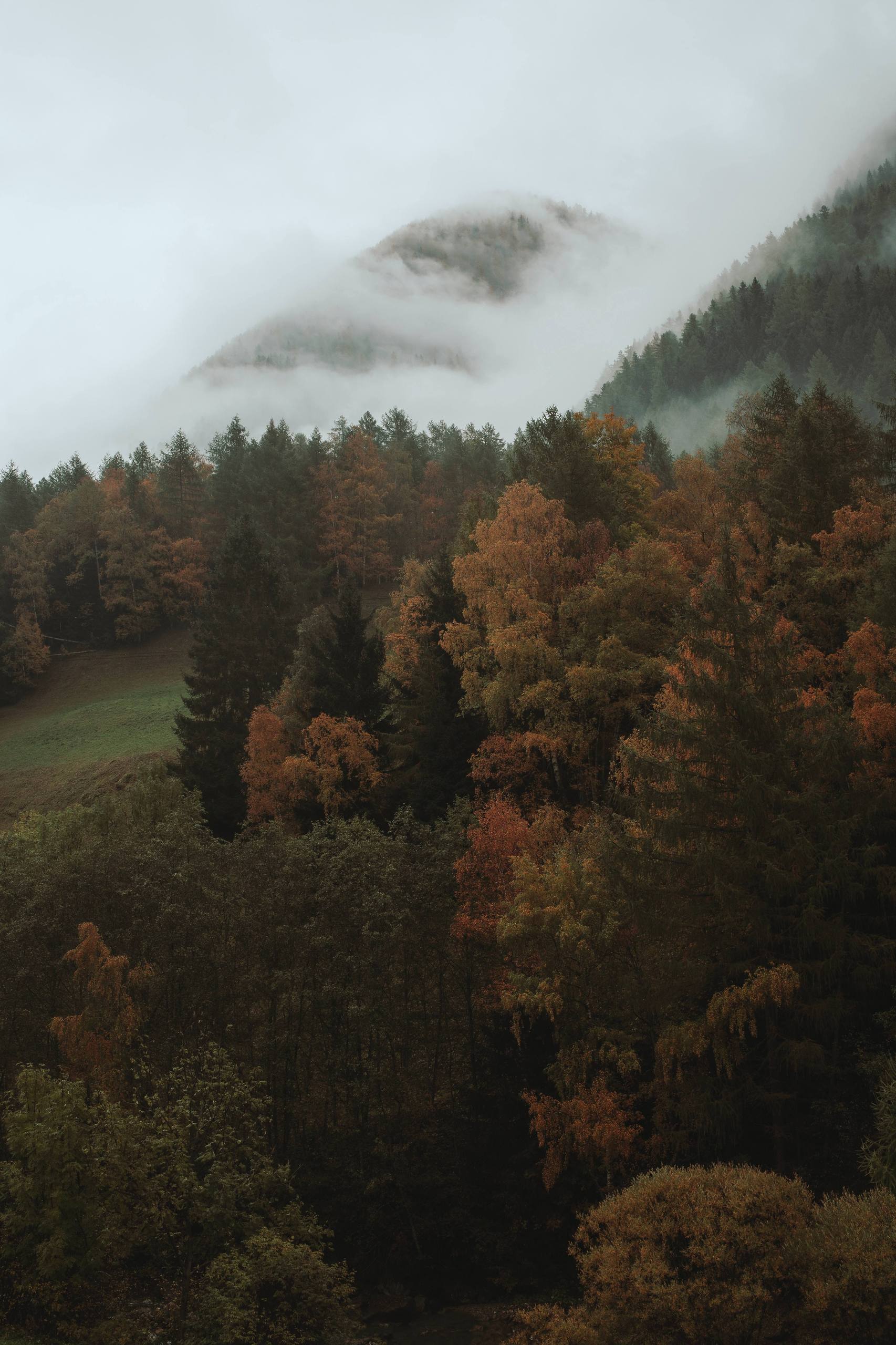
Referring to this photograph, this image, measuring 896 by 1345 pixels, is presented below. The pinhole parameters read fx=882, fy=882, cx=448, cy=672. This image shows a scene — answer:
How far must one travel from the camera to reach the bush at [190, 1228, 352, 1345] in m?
18.6

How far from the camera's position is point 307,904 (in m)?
28.9

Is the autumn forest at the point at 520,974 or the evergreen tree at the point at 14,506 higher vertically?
the evergreen tree at the point at 14,506

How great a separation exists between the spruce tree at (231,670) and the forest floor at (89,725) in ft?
19.4

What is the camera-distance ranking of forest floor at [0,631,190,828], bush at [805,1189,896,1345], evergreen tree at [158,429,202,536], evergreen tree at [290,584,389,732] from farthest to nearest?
evergreen tree at [158,429,202,536], forest floor at [0,631,190,828], evergreen tree at [290,584,389,732], bush at [805,1189,896,1345]

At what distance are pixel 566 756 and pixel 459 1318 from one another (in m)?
19.1

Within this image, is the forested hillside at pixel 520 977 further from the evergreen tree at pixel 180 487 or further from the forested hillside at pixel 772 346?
the forested hillside at pixel 772 346

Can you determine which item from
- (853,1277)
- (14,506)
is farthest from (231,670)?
(14,506)

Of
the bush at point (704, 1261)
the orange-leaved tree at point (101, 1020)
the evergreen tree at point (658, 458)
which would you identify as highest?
the evergreen tree at point (658, 458)

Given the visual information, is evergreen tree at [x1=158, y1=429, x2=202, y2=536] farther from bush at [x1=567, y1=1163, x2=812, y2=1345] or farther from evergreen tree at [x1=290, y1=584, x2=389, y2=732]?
bush at [x1=567, y1=1163, x2=812, y2=1345]

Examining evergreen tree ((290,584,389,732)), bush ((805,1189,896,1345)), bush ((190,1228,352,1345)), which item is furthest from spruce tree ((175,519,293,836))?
bush ((805,1189,896,1345))

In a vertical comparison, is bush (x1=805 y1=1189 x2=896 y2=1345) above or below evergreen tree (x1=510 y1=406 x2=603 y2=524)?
below

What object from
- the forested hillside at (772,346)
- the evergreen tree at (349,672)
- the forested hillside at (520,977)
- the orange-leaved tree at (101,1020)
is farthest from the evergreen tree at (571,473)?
the forested hillside at (772,346)

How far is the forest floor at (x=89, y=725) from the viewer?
56.9 metres

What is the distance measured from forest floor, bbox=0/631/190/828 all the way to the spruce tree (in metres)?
5.93
